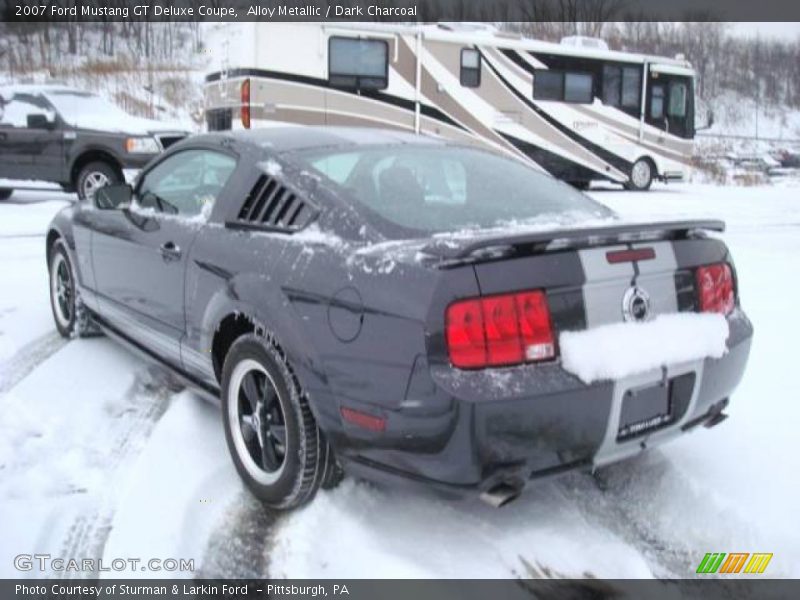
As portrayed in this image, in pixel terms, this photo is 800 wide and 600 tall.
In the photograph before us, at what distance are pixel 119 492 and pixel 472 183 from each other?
6.19ft

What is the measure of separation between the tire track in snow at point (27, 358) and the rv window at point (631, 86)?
14.4 m

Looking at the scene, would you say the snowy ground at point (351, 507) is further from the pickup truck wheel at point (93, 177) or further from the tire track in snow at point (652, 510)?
the pickup truck wheel at point (93, 177)

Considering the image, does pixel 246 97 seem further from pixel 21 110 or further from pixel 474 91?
pixel 474 91

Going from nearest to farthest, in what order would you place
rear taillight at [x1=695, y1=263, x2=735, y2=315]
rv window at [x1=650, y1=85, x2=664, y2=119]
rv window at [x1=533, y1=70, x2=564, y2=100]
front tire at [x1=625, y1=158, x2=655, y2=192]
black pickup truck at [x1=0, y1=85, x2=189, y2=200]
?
rear taillight at [x1=695, y1=263, x2=735, y2=315] < black pickup truck at [x1=0, y1=85, x2=189, y2=200] < rv window at [x1=533, y1=70, x2=564, y2=100] < front tire at [x1=625, y1=158, x2=655, y2=192] < rv window at [x1=650, y1=85, x2=664, y2=119]

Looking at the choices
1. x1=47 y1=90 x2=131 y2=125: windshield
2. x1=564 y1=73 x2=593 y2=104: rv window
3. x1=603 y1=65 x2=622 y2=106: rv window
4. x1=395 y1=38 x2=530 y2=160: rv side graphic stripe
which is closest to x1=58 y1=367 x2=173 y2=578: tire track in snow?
x1=47 y1=90 x2=131 y2=125: windshield

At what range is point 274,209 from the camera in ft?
9.90

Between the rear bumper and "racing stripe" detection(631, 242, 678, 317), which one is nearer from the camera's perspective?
the rear bumper

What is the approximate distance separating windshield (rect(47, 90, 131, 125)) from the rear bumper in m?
10.4

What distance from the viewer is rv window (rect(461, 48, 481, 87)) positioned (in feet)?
47.3

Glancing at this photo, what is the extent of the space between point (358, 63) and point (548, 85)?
4.50 m

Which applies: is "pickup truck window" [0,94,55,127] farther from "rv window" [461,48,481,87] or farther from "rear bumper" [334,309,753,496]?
"rear bumper" [334,309,753,496]

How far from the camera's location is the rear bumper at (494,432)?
2236 millimetres

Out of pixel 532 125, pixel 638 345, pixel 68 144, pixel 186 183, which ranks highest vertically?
pixel 532 125

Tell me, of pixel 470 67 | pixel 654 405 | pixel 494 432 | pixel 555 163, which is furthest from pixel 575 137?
pixel 494 432
